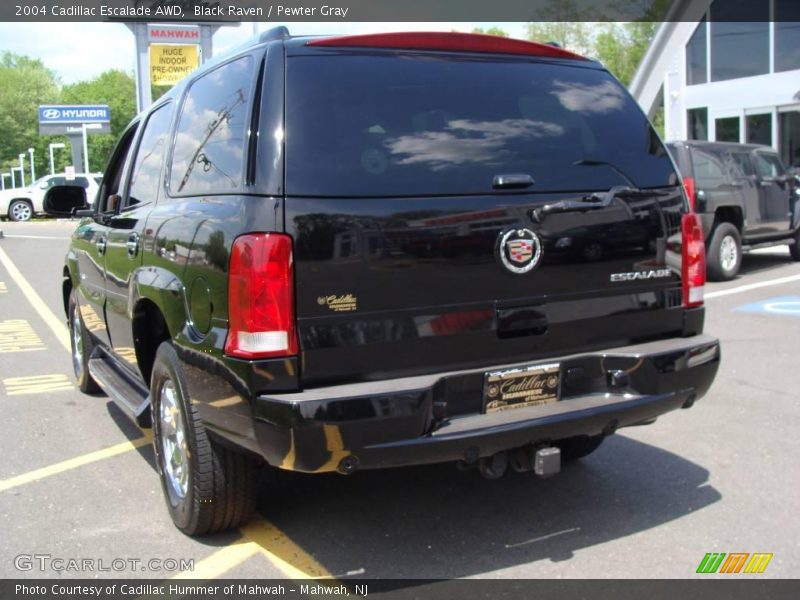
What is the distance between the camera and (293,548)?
11.6 feet

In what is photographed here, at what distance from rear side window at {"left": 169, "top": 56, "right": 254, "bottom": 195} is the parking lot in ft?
5.15

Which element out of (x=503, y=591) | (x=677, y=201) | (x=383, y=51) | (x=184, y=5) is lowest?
(x=503, y=591)

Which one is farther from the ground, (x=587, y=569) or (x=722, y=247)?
(x=722, y=247)

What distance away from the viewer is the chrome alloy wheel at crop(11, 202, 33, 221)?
29562mm

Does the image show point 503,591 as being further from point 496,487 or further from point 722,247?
point 722,247

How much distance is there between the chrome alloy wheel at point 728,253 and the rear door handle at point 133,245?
9092mm

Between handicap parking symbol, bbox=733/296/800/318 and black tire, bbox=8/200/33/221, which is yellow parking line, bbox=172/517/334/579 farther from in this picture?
black tire, bbox=8/200/33/221

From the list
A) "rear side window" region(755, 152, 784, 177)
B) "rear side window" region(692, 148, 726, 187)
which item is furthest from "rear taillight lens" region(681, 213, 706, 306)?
"rear side window" region(755, 152, 784, 177)

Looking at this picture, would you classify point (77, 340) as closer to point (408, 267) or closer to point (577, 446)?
point (577, 446)

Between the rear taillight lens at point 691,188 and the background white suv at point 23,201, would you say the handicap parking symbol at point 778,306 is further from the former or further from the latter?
the background white suv at point 23,201

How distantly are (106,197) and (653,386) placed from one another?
3816mm

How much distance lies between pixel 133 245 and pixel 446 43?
6.08ft

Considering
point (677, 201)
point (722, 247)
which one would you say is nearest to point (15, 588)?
point (677, 201)

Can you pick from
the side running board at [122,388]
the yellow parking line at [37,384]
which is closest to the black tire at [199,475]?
the side running board at [122,388]
